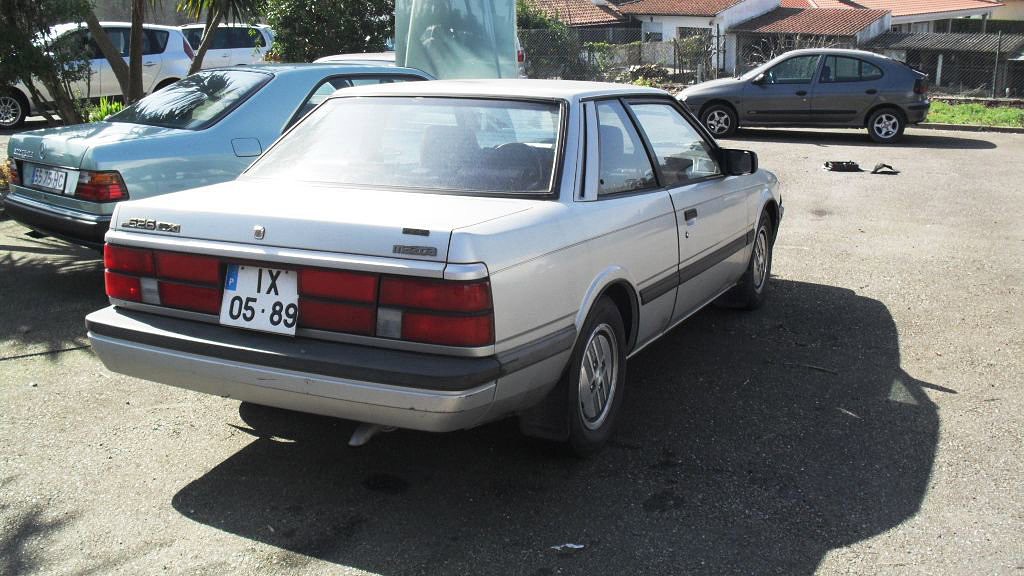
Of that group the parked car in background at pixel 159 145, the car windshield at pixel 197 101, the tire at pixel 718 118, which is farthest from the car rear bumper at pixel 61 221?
the tire at pixel 718 118

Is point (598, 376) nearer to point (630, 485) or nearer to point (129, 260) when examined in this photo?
point (630, 485)

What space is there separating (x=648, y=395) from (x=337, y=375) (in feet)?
6.85

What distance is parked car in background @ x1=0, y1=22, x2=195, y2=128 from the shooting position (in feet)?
60.7

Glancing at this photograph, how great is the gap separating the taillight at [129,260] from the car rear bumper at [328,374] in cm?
21

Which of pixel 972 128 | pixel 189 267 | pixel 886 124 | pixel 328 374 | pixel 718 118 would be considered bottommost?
pixel 972 128

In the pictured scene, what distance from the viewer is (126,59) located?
19.1 m

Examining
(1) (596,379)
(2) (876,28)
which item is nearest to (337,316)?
(1) (596,379)

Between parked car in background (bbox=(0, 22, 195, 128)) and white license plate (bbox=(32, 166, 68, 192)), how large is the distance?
41.5 ft

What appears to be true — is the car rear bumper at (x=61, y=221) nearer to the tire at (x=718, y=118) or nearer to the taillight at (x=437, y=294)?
the taillight at (x=437, y=294)

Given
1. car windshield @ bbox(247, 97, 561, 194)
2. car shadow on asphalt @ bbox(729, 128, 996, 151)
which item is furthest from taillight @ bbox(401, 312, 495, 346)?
car shadow on asphalt @ bbox(729, 128, 996, 151)

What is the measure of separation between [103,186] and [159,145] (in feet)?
1.56

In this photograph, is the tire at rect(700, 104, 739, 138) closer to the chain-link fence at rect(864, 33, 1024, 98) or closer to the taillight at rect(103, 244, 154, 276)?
the chain-link fence at rect(864, 33, 1024, 98)

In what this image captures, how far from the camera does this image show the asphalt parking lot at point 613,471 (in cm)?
355

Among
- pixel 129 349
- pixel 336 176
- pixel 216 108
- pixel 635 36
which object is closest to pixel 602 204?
pixel 336 176
